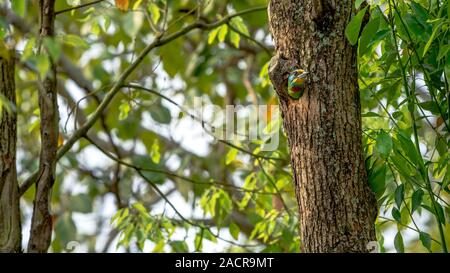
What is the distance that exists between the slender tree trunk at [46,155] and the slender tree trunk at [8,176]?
74 mm

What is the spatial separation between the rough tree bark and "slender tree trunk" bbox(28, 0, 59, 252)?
Result: 922 mm

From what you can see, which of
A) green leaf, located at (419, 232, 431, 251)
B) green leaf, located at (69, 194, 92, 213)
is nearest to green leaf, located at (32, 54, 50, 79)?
green leaf, located at (419, 232, 431, 251)

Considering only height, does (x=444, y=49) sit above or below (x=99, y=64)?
below

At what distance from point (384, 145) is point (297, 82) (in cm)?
25

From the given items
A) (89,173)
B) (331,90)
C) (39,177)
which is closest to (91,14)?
(39,177)

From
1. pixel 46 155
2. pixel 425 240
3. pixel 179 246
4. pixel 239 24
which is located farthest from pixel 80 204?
pixel 425 240

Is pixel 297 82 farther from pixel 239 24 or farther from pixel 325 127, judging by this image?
pixel 239 24

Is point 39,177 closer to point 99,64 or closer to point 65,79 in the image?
point 99,64

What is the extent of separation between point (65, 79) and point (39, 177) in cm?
272

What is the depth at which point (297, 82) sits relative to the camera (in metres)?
2.09

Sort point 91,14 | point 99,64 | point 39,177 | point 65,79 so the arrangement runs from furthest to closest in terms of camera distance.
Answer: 1. point 65,79
2. point 99,64
3. point 91,14
4. point 39,177

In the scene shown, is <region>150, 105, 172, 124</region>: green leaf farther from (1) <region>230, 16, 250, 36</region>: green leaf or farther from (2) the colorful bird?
→ (2) the colorful bird

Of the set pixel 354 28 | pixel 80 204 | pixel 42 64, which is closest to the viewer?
pixel 42 64

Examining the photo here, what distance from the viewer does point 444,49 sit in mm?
2121
